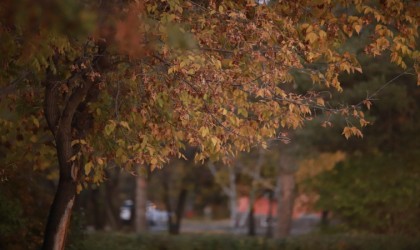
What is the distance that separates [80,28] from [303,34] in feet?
19.0

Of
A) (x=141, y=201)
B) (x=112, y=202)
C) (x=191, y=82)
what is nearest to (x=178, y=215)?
(x=112, y=202)

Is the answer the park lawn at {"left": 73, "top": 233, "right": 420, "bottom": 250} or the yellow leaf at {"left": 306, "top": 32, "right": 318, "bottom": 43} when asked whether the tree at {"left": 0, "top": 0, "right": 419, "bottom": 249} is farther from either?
the park lawn at {"left": 73, "top": 233, "right": 420, "bottom": 250}

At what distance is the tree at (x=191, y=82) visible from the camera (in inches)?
404

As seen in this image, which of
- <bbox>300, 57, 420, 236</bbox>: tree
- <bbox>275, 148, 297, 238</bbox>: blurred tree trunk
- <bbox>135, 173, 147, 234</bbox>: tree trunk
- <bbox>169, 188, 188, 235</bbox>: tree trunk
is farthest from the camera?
<bbox>169, 188, 188, 235</bbox>: tree trunk

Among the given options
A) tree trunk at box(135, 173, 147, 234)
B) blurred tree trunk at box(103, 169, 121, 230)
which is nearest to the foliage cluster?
tree trunk at box(135, 173, 147, 234)

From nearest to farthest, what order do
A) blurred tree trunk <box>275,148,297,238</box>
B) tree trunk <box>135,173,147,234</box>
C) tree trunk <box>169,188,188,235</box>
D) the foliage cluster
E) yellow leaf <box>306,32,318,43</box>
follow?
yellow leaf <box>306,32,318,43</box>
the foliage cluster
blurred tree trunk <box>275,148,297,238</box>
tree trunk <box>135,173,147,234</box>
tree trunk <box>169,188,188,235</box>

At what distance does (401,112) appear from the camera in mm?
21219

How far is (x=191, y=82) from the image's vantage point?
412 inches

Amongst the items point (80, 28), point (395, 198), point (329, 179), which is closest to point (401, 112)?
point (395, 198)

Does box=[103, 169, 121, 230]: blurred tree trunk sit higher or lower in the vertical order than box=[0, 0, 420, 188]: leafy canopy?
higher

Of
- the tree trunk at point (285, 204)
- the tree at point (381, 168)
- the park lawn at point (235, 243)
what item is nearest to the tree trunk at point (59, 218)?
the park lawn at point (235, 243)

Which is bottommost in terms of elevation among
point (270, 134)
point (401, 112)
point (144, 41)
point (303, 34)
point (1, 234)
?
point (1, 234)

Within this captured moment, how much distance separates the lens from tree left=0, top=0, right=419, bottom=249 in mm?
10266

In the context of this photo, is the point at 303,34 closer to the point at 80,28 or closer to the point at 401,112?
the point at 80,28
